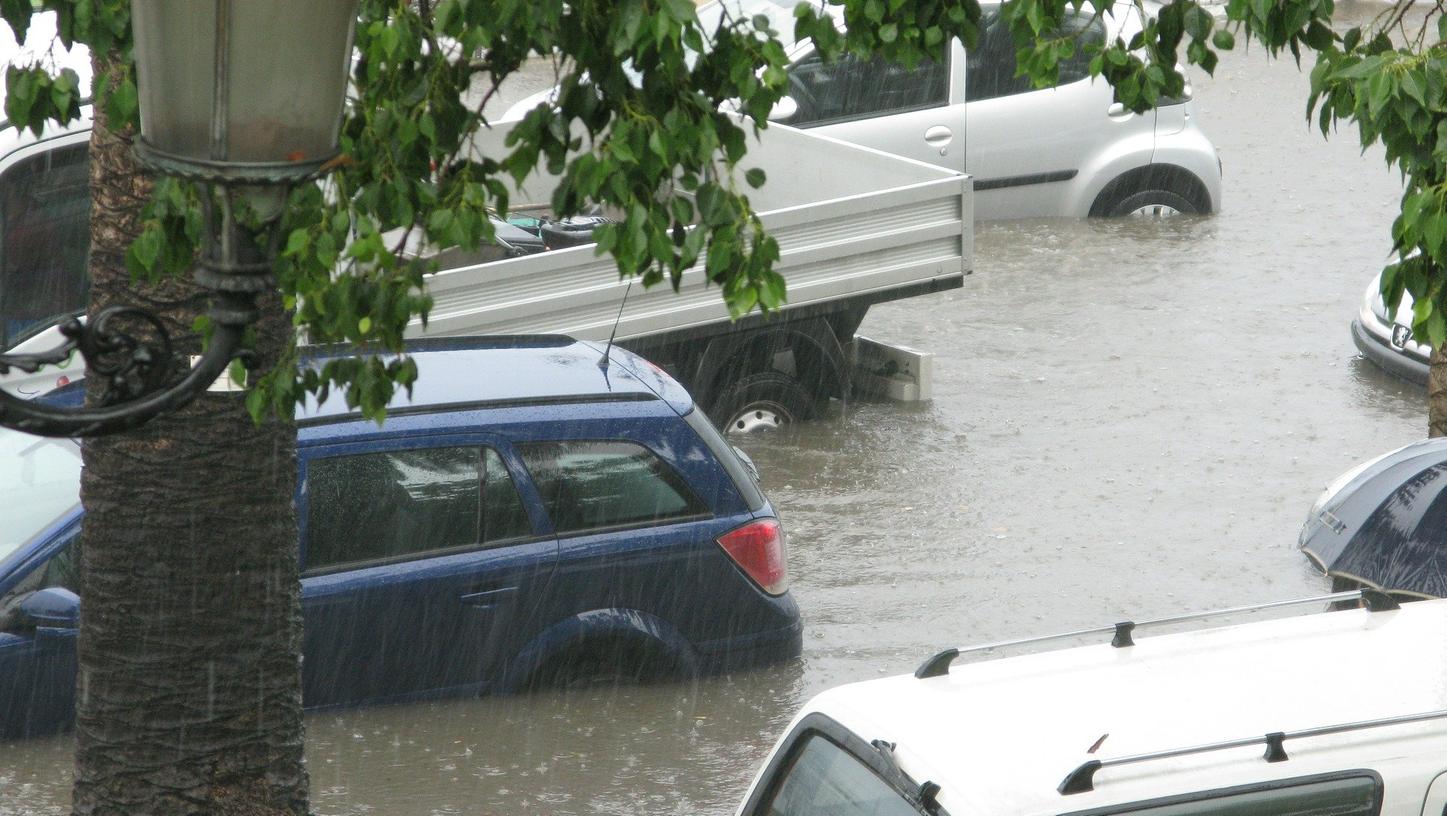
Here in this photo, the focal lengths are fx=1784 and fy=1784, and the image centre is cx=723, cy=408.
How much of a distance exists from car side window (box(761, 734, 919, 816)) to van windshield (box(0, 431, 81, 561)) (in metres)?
3.51

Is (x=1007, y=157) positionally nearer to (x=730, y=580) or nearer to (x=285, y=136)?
(x=730, y=580)

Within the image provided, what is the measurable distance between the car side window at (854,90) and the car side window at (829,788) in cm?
1054

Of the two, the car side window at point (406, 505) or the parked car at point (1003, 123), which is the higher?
the parked car at point (1003, 123)

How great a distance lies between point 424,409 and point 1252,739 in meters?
4.03

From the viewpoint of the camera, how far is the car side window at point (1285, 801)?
11.7 ft

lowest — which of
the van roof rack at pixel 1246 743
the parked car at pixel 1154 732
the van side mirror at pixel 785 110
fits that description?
the parked car at pixel 1154 732

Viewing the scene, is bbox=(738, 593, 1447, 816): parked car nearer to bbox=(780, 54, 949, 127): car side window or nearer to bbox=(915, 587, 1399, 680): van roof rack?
bbox=(915, 587, 1399, 680): van roof rack

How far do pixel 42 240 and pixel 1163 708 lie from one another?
6636 mm

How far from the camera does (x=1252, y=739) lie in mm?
3672

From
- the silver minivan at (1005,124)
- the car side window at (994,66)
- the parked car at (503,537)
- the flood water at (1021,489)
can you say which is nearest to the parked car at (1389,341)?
the flood water at (1021,489)

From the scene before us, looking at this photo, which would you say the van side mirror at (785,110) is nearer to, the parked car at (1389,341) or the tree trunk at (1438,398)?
the parked car at (1389,341)

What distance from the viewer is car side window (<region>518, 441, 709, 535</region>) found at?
7047mm

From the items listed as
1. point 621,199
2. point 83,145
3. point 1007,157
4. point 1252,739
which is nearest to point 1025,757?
point 1252,739

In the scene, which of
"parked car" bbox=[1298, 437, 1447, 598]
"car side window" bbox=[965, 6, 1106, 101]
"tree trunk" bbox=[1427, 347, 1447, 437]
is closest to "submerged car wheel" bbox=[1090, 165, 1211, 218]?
"car side window" bbox=[965, 6, 1106, 101]
